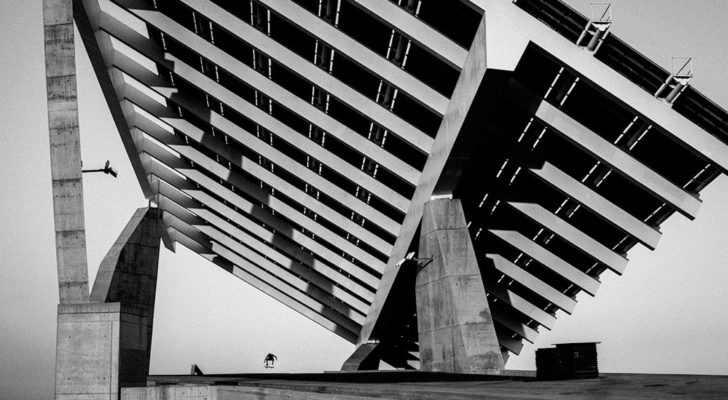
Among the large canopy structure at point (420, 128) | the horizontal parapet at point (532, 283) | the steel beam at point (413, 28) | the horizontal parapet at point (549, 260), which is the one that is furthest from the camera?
the horizontal parapet at point (532, 283)

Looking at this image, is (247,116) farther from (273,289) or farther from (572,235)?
(273,289)

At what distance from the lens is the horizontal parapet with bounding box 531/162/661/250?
21984mm

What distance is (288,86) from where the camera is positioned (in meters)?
24.9

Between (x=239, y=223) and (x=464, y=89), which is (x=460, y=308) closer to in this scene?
(x=464, y=89)

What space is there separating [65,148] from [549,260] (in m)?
16.8

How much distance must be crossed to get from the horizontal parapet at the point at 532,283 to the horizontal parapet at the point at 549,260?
5.82ft

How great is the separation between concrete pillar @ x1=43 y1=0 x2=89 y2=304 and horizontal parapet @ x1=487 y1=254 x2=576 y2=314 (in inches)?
601

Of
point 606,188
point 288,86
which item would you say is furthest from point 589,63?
point 288,86

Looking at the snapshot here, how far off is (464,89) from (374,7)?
3.03 metres

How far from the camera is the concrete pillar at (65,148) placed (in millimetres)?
19562

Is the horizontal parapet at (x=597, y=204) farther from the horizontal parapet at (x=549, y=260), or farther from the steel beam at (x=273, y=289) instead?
the steel beam at (x=273, y=289)

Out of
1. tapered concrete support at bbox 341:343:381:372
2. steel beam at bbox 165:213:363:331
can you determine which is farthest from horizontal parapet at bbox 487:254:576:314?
steel beam at bbox 165:213:363:331

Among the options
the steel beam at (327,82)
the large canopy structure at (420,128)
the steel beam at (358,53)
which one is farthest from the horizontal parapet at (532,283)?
the steel beam at (358,53)

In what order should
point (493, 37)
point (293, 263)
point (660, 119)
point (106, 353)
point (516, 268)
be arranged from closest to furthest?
point (493, 37)
point (660, 119)
point (106, 353)
point (516, 268)
point (293, 263)
